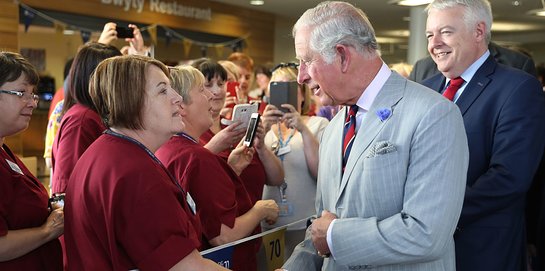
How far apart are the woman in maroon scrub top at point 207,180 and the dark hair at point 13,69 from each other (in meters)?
0.56

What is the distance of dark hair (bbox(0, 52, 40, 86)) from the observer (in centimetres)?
215

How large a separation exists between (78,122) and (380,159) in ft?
5.35

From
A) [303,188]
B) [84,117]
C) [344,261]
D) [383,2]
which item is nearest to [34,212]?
[84,117]

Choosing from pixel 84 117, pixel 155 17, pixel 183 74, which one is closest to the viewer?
pixel 183 74

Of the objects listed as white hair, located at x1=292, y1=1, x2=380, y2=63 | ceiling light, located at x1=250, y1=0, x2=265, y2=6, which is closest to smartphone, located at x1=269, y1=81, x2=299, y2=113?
white hair, located at x1=292, y1=1, x2=380, y2=63

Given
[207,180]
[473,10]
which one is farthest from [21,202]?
[473,10]

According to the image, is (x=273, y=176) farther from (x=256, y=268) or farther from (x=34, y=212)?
(x=34, y=212)

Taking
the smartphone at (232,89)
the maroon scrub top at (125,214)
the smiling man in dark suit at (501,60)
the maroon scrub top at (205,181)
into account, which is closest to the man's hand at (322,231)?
the maroon scrub top at (125,214)

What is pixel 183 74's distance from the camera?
101 inches

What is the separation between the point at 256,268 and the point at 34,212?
97 centimetres

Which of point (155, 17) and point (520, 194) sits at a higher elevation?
point (155, 17)

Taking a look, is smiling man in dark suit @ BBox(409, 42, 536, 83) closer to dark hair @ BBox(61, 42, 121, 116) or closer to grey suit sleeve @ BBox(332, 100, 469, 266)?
dark hair @ BBox(61, 42, 121, 116)

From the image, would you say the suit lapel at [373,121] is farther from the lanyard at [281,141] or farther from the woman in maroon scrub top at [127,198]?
the lanyard at [281,141]

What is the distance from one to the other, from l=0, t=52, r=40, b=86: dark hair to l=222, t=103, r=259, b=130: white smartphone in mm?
954
